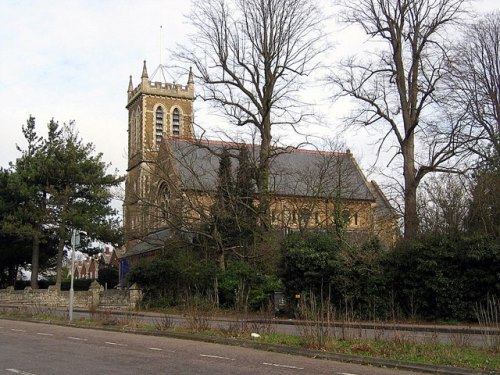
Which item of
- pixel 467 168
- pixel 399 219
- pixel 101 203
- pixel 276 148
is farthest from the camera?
pixel 101 203

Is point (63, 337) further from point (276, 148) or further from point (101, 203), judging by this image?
point (101, 203)

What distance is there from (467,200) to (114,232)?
3188 cm

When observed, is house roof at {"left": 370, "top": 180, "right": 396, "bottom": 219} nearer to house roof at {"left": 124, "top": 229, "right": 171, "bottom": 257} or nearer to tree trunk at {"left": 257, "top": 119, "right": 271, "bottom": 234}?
tree trunk at {"left": 257, "top": 119, "right": 271, "bottom": 234}

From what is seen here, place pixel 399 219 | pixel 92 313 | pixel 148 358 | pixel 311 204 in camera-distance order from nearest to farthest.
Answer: pixel 148 358 → pixel 92 313 → pixel 399 219 → pixel 311 204

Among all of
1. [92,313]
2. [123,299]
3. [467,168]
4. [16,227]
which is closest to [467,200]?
[467,168]

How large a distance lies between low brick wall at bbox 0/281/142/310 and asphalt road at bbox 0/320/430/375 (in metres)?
19.5

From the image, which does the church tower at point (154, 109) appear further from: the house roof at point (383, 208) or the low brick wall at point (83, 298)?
the low brick wall at point (83, 298)

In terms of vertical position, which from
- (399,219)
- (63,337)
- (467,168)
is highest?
(467,168)

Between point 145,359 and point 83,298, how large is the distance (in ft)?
103

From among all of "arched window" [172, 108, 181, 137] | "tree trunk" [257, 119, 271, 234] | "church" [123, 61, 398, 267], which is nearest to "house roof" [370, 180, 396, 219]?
"church" [123, 61, 398, 267]

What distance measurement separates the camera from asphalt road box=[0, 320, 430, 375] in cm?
1074

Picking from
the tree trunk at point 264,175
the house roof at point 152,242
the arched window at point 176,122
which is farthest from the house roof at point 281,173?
the arched window at point 176,122

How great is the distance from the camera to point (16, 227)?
46875mm

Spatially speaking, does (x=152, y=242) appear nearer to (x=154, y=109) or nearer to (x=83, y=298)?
(x=83, y=298)
